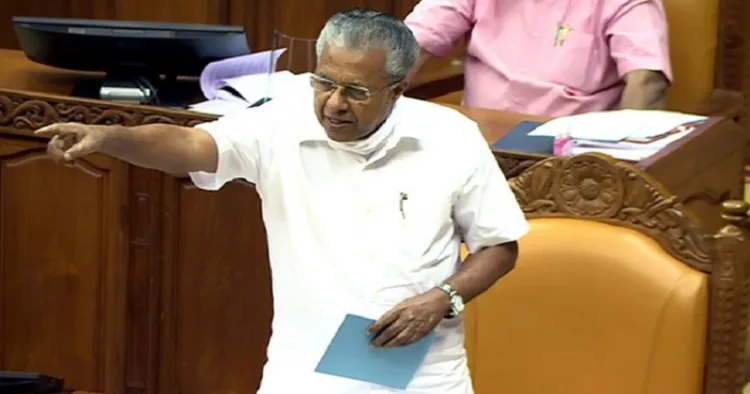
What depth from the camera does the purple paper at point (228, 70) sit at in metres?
2.46

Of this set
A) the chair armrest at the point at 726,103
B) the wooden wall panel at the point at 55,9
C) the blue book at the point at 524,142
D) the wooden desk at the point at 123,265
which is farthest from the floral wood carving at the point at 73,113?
the wooden wall panel at the point at 55,9

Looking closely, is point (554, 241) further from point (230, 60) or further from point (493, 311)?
point (230, 60)

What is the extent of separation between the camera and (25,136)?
99.2 inches

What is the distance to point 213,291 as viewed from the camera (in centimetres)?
250

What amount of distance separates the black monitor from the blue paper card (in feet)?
3.51

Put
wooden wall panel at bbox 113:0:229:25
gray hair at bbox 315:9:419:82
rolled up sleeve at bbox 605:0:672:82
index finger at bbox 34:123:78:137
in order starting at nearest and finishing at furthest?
1. index finger at bbox 34:123:78:137
2. gray hair at bbox 315:9:419:82
3. rolled up sleeve at bbox 605:0:672:82
4. wooden wall panel at bbox 113:0:229:25

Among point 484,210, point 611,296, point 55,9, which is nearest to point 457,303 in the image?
point 484,210

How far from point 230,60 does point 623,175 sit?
2.96ft

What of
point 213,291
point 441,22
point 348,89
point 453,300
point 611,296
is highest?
point 348,89

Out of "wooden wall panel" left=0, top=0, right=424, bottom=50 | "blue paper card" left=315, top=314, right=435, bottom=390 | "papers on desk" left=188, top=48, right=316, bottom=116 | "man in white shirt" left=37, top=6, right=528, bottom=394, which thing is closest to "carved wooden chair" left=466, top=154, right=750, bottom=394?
"man in white shirt" left=37, top=6, right=528, bottom=394

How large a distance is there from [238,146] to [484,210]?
30 cm

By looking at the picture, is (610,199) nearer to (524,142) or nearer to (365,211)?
(524,142)

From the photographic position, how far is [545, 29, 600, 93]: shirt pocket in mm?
2779

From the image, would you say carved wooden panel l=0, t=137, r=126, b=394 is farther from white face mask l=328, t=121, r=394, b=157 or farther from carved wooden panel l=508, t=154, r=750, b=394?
white face mask l=328, t=121, r=394, b=157
